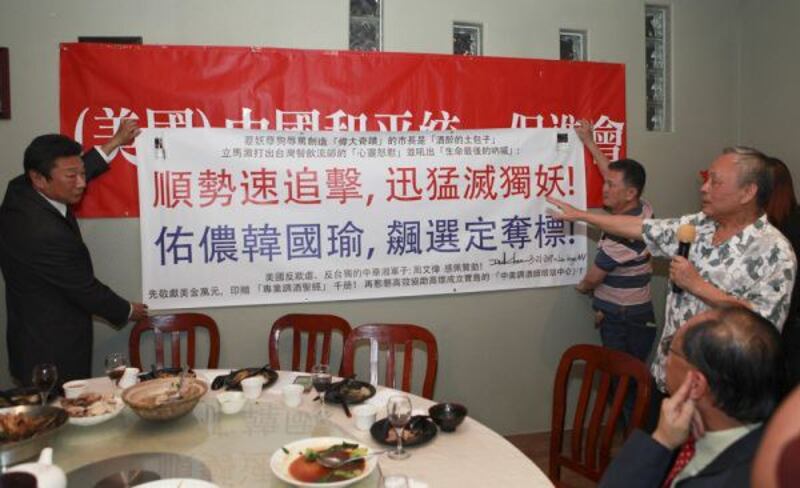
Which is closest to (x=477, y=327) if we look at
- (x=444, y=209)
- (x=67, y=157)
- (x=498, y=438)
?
(x=444, y=209)

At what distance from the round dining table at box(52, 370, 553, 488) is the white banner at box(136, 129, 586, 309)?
1.21 meters

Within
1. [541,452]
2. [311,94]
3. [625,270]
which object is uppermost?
[311,94]

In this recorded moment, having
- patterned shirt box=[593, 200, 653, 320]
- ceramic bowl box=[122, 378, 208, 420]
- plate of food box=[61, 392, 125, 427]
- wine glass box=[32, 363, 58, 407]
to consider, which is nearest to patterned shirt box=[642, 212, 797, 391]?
patterned shirt box=[593, 200, 653, 320]

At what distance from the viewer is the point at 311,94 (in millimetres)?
3068

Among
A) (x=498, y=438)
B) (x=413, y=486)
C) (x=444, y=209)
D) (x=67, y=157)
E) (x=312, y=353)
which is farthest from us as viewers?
(x=444, y=209)

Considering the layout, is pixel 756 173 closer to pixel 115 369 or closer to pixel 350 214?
pixel 350 214

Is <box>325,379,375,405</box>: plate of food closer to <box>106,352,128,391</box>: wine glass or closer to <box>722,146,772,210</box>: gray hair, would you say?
<box>106,352,128,391</box>: wine glass

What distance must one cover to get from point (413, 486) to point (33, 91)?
2.65 meters

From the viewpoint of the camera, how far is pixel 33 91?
283 cm

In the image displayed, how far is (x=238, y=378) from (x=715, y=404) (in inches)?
61.6

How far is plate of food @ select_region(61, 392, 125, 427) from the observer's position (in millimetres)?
1697

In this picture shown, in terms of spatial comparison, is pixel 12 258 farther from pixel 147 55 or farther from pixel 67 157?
pixel 147 55

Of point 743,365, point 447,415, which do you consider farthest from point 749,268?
point 447,415

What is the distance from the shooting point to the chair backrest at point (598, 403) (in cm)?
184
